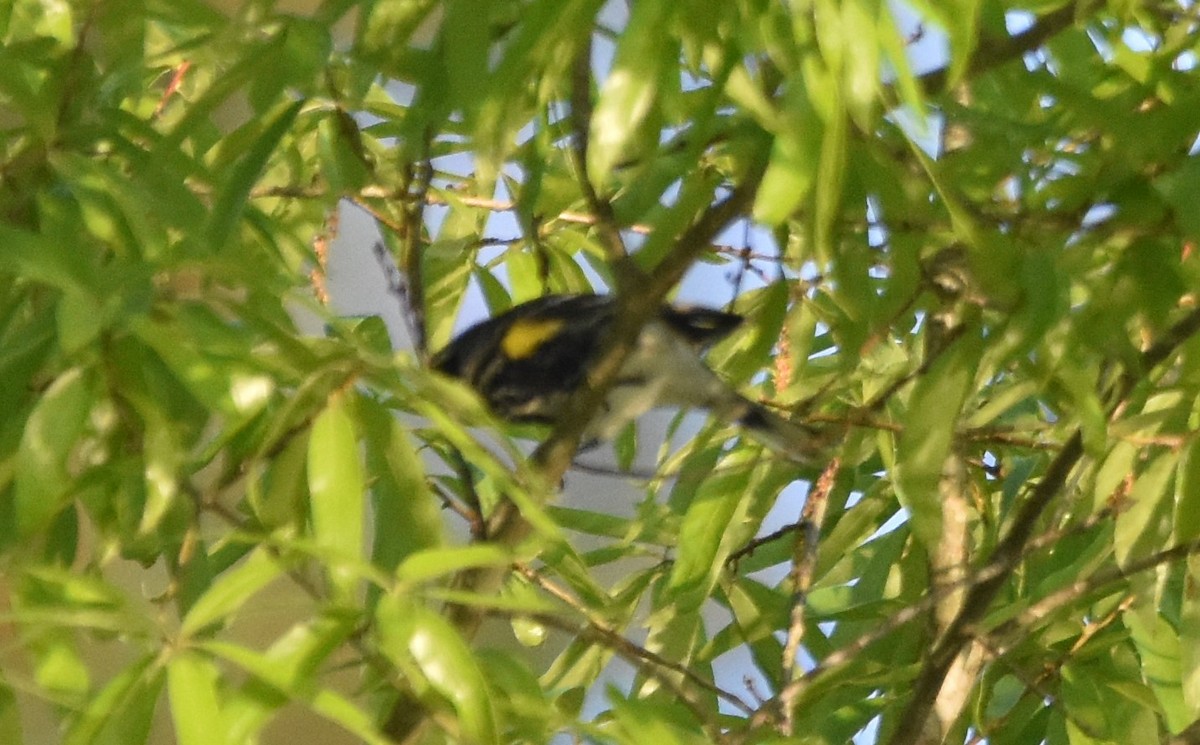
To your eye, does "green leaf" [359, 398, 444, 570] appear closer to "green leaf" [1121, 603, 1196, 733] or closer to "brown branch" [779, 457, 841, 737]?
"brown branch" [779, 457, 841, 737]

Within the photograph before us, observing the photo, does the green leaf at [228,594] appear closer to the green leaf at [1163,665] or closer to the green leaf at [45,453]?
the green leaf at [45,453]

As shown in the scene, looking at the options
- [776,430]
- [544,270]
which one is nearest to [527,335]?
[544,270]

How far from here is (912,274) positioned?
449 mm

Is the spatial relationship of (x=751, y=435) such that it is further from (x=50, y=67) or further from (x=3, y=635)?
(x=3, y=635)

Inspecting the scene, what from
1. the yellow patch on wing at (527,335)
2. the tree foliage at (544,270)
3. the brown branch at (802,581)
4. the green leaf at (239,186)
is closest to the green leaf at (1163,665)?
the tree foliage at (544,270)

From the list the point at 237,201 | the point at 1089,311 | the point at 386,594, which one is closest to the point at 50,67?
the point at 237,201

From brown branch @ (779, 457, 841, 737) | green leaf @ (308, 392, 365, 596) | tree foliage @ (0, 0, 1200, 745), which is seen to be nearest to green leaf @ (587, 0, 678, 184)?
tree foliage @ (0, 0, 1200, 745)

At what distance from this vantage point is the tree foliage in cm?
33

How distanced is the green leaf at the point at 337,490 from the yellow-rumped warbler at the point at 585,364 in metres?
0.29

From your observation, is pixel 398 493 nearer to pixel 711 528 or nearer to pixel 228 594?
pixel 228 594

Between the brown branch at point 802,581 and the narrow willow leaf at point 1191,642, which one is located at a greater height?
the brown branch at point 802,581

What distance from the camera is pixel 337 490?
0.34m

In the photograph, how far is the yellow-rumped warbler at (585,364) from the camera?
2.23 ft

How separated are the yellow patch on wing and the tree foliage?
0.05m
